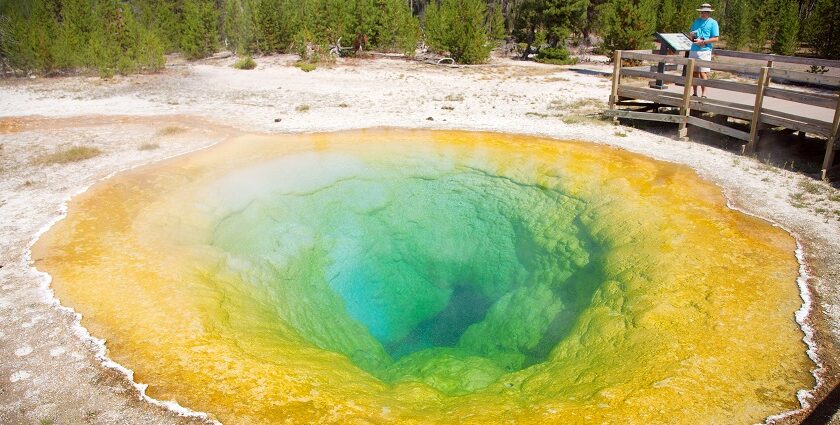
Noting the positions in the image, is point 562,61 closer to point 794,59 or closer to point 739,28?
point 739,28

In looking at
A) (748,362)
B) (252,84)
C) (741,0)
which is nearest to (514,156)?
(748,362)

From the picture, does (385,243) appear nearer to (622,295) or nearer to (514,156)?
(514,156)

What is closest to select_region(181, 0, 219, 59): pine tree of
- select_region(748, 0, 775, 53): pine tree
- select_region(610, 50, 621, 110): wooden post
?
select_region(610, 50, 621, 110): wooden post

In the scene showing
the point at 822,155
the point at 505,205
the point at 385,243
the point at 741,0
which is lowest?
the point at 385,243

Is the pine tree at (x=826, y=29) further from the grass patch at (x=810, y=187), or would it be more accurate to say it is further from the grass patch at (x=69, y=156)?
the grass patch at (x=69, y=156)

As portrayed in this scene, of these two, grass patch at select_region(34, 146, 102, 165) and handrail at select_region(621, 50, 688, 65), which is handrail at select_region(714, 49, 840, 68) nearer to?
handrail at select_region(621, 50, 688, 65)
